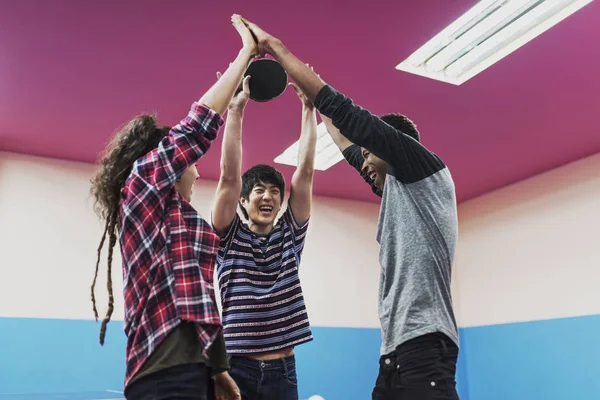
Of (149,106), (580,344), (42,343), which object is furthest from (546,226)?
(42,343)

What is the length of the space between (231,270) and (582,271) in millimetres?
3446

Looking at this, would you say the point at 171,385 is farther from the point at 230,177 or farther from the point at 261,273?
the point at 230,177

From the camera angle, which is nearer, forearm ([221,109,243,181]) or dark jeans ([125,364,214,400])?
dark jeans ([125,364,214,400])

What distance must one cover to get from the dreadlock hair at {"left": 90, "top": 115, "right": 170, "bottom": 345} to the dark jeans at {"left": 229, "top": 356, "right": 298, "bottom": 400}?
43 centimetres

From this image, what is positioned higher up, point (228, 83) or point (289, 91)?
point (289, 91)

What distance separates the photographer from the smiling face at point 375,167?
5.45 ft

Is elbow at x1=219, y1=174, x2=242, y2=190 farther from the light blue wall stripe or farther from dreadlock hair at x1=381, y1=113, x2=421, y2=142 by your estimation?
the light blue wall stripe

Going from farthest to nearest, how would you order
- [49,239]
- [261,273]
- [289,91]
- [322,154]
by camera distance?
[322,154], [49,239], [289,91], [261,273]

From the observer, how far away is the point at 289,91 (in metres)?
3.33

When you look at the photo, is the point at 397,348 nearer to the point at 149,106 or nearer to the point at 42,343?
the point at 149,106

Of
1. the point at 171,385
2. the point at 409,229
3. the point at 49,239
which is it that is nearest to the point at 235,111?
the point at 409,229

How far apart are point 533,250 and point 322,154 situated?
1.95 metres

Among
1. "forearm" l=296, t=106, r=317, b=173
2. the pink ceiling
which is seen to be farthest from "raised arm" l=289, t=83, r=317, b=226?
the pink ceiling

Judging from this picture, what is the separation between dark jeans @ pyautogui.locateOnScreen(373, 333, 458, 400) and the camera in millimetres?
1307
